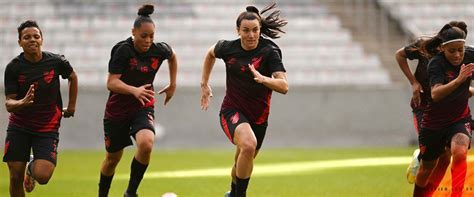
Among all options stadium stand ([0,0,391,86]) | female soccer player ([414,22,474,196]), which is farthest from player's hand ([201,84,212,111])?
stadium stand ([0,0,391,86])

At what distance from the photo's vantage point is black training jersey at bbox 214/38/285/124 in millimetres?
9977

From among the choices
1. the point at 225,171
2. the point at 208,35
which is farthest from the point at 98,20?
the point at 225,171

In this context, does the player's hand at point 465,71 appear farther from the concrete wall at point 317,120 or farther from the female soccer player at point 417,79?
the concrete wall at point 317,120

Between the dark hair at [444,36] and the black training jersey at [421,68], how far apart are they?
1.62ft

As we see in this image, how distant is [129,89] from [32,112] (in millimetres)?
952

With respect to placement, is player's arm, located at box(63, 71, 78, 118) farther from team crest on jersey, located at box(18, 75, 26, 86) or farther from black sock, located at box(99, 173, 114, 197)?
black sock, located at box(99, 173, 114, 197)

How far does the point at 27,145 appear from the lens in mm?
9727

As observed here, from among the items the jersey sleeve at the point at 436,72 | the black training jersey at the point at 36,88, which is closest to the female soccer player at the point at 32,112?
the black training jersey at the point at 36,88

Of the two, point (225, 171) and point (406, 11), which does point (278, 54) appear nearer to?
point (225, 171)

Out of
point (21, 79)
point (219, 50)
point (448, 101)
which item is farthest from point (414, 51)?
point (21, 79)

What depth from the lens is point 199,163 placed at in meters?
17.1

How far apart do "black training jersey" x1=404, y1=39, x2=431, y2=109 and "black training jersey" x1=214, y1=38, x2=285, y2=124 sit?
6.02ft

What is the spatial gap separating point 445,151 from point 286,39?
13046 mm

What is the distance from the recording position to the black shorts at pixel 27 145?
9.63 meters
